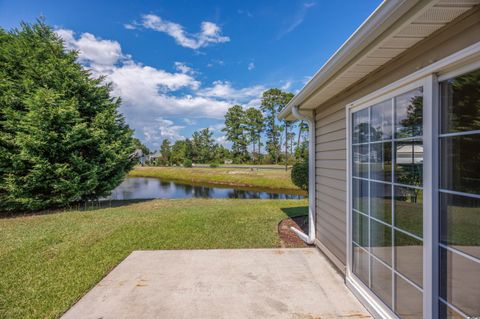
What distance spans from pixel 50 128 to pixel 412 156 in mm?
8179

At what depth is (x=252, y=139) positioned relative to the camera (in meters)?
32.3

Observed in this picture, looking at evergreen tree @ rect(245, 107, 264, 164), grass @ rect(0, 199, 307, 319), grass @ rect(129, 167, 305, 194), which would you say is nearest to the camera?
grass @ rect(0, 199, 307, 319)

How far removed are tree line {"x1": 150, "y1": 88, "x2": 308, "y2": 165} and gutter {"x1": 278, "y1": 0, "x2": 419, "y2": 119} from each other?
24.2 meters

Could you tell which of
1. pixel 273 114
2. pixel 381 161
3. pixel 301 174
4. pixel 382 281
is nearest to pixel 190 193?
pixel 301 174

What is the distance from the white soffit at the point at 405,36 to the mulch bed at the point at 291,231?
257cm

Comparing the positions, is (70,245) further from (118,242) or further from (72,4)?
(72,4)

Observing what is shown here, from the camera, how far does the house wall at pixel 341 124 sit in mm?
1297

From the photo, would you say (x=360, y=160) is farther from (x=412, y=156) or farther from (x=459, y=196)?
(x=459, y=196)

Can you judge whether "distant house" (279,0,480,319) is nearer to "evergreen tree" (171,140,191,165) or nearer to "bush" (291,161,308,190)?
"bush" (291,161,308,190)

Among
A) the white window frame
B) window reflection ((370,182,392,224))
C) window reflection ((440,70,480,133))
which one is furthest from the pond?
window reflection ((440,70,480,133))

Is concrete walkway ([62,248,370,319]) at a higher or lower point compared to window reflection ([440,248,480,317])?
lower

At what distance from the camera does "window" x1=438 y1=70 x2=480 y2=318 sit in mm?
1170

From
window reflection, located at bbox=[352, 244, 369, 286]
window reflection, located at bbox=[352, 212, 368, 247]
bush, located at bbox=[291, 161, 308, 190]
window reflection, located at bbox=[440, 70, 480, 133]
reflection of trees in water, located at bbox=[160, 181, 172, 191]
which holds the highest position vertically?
window reflection, located at bbox=[440, 70, 480, 133]

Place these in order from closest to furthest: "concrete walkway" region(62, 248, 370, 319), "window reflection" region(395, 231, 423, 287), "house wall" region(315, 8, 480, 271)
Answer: "house wall" region(315, 8, 480, 271)
"window reflection" region(395, 231, 423, 287)
"concrete walkway" region(62, 248, 370, 319)
